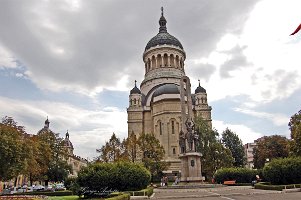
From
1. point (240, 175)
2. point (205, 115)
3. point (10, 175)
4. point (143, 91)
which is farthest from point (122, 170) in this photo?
point (143, 91)

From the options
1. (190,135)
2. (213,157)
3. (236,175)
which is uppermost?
(190,135)

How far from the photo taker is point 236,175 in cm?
3481

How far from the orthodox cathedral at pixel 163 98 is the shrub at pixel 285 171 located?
27.2m

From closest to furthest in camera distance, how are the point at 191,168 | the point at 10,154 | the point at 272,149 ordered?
the point at 10,154
the point at 191,168
the point at 272,149

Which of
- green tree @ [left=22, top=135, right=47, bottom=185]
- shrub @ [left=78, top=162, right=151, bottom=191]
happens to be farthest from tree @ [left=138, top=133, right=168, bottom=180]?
shrub @ [left=78, top=162, right=151, bottom=191]

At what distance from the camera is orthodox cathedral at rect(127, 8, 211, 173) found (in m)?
55.7

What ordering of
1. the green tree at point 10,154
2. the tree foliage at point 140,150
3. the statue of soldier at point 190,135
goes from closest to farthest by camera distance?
the green tree at point 10,154, the statue of soldier at point 190,135, the tree foliage at point 140,150

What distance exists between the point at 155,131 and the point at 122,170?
118 feet

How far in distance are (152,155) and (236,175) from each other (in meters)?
13.0

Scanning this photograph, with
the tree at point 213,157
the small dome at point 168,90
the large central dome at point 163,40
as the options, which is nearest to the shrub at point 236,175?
the tree at point 213,157

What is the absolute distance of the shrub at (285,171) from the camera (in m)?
23.8

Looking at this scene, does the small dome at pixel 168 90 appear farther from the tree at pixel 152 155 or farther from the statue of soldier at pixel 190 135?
the statue of soldier at pixel 190 135

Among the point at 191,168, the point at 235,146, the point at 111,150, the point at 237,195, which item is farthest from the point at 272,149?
the point at 237,195

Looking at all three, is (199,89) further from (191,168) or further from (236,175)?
(191,168)
